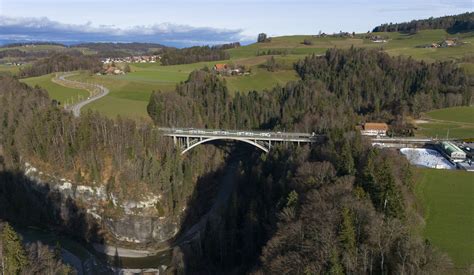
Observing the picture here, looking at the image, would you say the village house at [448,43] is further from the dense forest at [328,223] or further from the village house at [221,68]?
the dense forest at [328,223]

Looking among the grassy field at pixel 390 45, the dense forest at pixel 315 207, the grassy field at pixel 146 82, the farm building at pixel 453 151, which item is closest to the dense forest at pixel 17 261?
the dense forest at pixel 315 207

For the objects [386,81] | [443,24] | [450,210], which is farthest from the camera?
[443,24]

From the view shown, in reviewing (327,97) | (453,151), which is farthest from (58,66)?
(453,151)

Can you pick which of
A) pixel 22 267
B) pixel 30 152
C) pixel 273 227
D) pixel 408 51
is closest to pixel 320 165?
pixel 273 227

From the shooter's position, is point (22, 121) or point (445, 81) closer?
point (22, 121)

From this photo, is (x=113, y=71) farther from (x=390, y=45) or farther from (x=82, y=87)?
(x=390, y=45)

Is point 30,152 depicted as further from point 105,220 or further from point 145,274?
point 145,274
